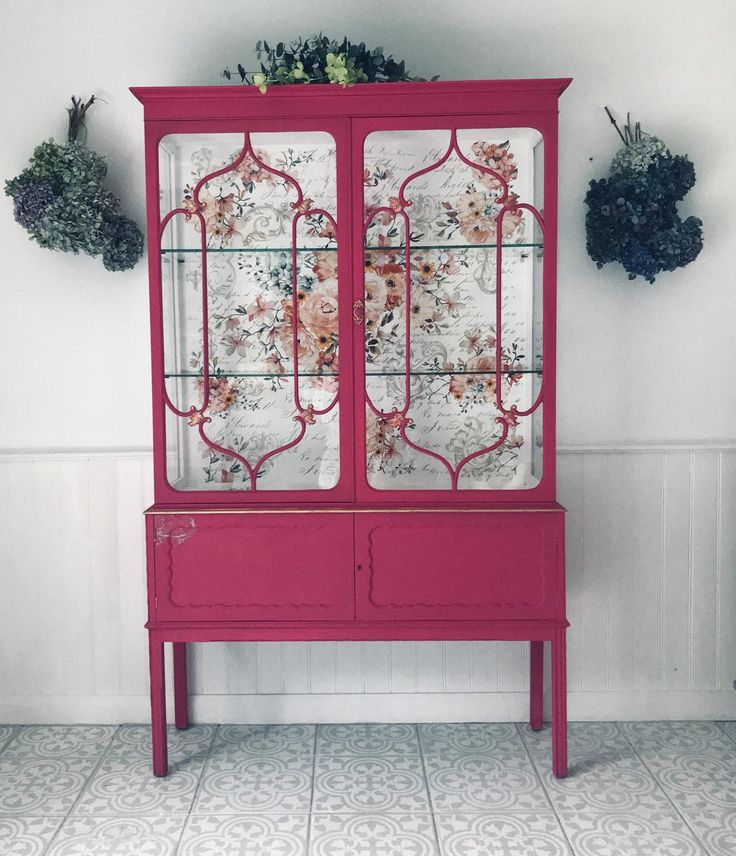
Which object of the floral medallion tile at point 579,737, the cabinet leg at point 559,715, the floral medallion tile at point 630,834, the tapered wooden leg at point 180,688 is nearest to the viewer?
the floral medallion tile at point 630,834

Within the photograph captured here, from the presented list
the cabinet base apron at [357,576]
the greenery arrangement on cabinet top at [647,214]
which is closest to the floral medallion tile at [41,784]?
the cabinet base apron at [357,576]

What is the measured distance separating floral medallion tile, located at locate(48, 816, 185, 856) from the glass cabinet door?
44.3 inches

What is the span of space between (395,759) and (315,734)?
33 cm

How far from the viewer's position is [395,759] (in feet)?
8.51

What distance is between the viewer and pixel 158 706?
8.09ft

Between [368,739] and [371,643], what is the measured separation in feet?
1.05

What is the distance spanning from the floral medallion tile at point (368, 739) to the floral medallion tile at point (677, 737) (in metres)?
0.76

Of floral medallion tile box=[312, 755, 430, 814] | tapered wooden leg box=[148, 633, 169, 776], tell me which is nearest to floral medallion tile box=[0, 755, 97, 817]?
tapered wooden leg box=[148, 633, 169, 776]

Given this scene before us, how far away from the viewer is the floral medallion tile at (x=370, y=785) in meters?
2.32

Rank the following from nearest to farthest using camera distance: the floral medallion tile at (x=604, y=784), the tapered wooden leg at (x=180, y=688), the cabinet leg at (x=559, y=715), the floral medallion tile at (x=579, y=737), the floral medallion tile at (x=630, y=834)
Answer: the floral medallion tile at (x=630, y=834) < the floral medallion tile at (x=604, y=784) < the cabinet leg at (x=559, y=715) < the floral medallion tile at (x=579, y=737) < the tapered wooden leg at (x=180, y=688)

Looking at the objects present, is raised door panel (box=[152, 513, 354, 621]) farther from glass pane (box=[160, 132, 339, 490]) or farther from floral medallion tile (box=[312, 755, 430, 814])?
floral medallion tile (box=[312, 755, 430, 814])

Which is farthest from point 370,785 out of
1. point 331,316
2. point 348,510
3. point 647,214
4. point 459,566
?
point 647,214

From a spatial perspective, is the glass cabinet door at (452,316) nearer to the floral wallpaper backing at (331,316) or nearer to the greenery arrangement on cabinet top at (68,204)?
the floral wallpaper backing at (331,316)

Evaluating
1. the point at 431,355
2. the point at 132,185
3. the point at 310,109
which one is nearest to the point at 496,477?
the point at 431,355
